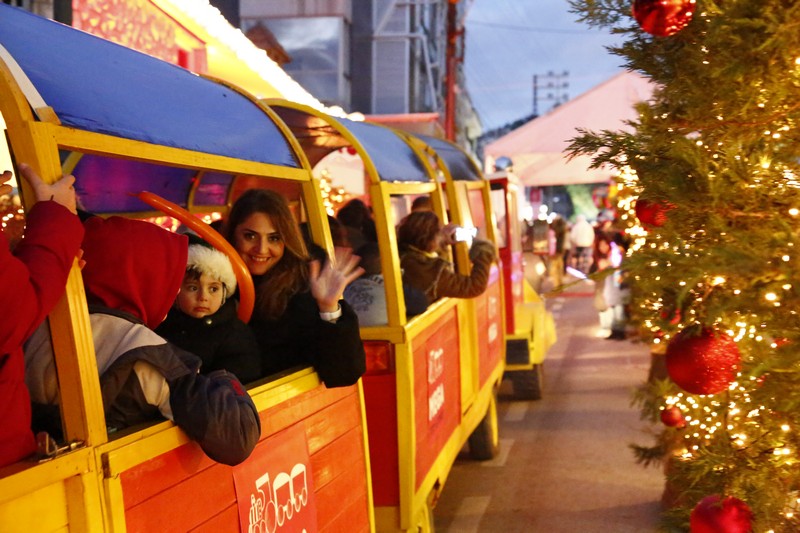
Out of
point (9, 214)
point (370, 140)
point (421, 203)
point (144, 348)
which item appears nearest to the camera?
point (144, 348)

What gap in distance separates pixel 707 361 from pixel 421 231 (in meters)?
3.21

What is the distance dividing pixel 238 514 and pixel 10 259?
1.15 m

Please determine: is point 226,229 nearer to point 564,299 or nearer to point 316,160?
point 316,160

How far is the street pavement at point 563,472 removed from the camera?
5.96 meters

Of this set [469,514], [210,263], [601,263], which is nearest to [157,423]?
[210,263]

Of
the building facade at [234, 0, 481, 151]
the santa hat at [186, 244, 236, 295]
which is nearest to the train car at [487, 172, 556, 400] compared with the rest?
the santa hat at [186, 244, 236, 295]

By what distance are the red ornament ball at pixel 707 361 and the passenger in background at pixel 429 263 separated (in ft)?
9.24

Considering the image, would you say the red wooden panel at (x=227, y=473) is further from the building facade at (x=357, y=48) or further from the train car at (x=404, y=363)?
the building facade at (x=357, y=48)

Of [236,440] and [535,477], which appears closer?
[236,440]

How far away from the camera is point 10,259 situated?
6.59 feet

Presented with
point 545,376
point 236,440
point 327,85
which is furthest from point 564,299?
point 236,440

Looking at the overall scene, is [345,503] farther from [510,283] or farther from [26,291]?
[510,283]

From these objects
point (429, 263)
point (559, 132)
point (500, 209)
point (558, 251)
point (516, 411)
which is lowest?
point (516, 411)

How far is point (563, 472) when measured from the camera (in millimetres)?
6992
